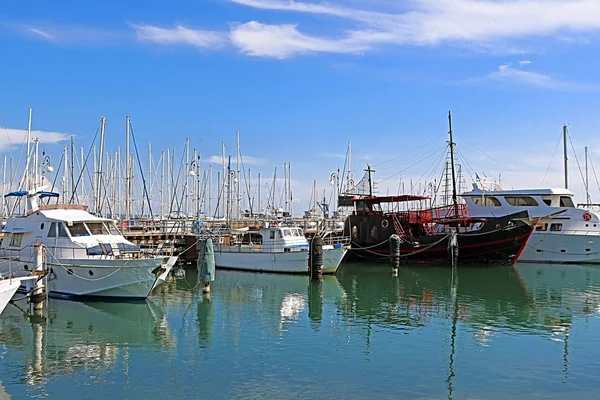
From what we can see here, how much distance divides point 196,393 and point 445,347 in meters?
7.27

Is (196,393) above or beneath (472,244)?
beneath

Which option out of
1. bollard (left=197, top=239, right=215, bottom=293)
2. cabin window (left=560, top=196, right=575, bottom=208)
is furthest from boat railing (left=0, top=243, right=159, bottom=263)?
cabin window (left=560, top=196, right=575, bottom=208)

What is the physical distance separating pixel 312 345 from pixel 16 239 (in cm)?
1543

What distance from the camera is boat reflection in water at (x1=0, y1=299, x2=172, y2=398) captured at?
13.7 meters

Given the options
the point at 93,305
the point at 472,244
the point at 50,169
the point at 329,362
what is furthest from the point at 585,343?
the point at 50,169

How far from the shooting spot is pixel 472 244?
35.3 metres

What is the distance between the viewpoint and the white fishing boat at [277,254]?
31203 millimetres

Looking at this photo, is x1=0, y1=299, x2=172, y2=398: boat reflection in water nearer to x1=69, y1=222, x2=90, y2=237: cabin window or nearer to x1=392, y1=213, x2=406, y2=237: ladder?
x1=69, y1=222, x2=90, y2=237: cabin window

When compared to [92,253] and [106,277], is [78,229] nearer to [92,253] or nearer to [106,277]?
[92,253]

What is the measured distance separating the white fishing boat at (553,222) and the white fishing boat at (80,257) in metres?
24.8

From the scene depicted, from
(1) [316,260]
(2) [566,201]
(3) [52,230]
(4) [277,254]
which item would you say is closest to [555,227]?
(2) [566,201]

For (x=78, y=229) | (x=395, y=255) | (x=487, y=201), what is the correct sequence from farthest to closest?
(x=487, y=201) < (x=395, y=255) < (x=78, y=229)

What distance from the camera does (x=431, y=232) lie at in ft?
124

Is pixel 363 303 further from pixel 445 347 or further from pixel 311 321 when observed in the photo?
pixel 445 347
